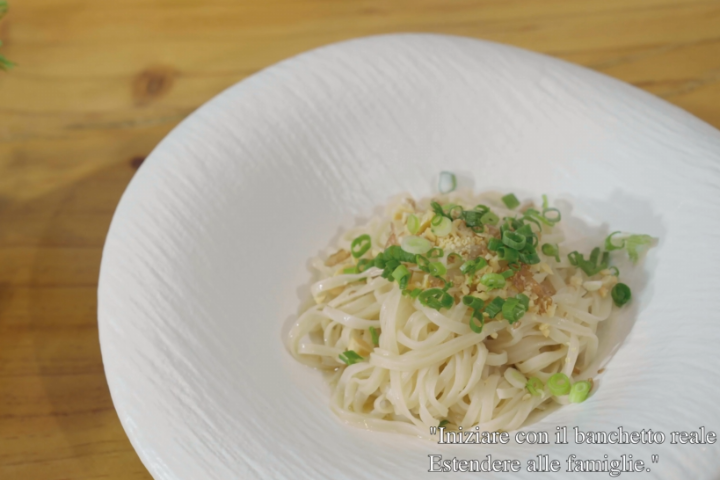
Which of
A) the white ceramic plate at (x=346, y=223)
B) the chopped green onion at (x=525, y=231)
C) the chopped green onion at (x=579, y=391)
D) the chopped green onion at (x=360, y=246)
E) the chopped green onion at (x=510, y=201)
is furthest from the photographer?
the chopped green onion at (x=510, y=201)

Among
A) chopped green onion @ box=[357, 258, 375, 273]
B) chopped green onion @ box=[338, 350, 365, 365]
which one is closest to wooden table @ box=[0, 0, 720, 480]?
chopped green onion @ box=[338, 350, 365, 365]

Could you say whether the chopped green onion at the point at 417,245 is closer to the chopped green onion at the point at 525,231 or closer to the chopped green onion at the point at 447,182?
the chopped green onion at the point at 525,231

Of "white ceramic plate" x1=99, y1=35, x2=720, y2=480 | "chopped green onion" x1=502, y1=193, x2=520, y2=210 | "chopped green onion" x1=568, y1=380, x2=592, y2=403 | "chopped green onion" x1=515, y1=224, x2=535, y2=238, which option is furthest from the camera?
"chopped green onion" x1=502, y1=193, x2=520, y2=210

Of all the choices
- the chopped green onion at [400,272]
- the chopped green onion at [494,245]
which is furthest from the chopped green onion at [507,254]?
the chopped green onion at [400,272]

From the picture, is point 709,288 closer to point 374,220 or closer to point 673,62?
point 374,220

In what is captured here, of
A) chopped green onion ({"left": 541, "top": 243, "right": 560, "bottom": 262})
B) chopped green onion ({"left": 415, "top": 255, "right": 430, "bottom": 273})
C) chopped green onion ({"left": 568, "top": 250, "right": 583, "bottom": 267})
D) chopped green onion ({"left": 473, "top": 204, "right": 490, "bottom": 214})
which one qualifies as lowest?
chopped green onion ({"left": 568, "top": 250, "right": 583, "bottom": 267})

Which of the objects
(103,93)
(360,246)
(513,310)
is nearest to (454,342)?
(513,310)

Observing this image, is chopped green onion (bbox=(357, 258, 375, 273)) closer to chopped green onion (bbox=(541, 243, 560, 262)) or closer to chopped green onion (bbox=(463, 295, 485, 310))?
chopped green onion (bbox=(463, 295, 485, 310))

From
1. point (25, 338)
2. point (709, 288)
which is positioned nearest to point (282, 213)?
point (25, 338)
